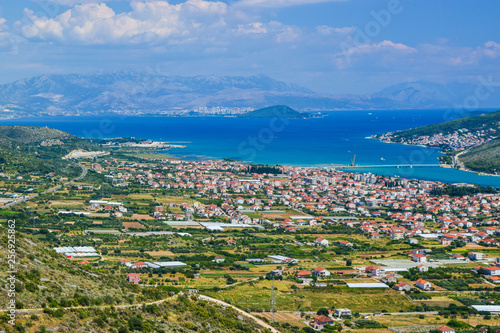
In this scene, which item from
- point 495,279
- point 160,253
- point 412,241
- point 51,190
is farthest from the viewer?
point 51,190

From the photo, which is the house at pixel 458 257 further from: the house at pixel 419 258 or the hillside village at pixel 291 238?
the house at pixel 419 258

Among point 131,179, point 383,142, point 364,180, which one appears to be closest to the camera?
point 131,179

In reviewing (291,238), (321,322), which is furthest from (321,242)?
(321,322)

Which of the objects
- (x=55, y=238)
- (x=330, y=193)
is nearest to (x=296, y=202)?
(x=330, y=193)

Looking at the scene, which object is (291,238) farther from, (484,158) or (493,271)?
(484,158)

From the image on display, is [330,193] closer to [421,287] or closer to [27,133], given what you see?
[421,287]

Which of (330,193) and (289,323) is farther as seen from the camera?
(330,193)

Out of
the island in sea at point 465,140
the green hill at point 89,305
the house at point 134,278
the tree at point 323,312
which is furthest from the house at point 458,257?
the island in sea at point 465,140

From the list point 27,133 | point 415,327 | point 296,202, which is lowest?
Result: point 415,327
